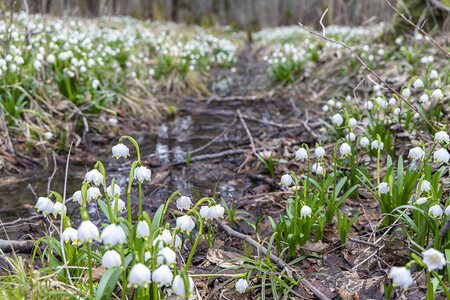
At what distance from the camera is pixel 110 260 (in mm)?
1355

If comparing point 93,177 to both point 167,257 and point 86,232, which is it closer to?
point 86,232

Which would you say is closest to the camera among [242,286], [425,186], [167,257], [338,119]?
[167,257]

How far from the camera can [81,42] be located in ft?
20.6

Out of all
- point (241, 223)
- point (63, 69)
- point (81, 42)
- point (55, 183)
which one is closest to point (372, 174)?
point (241, 223)

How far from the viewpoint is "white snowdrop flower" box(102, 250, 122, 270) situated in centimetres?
135

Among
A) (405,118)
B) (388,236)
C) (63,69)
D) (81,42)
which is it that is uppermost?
(81,42)

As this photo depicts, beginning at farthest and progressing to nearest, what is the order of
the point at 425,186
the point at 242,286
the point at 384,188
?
the point at 384,188 < the point at 425,186 < the point at 242,286

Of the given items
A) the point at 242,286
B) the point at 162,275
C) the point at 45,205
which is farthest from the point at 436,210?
the point at 45,205

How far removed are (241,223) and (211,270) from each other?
704 mm

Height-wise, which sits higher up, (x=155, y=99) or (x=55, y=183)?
(x=155, y=99)

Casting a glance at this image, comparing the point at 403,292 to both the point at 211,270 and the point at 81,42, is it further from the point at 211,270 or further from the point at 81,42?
the point at 81,42

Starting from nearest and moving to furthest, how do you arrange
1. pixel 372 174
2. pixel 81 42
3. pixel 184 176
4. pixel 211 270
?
pixel 211 270 < pixel 372 174 < pixel 184 176 < pixel 81 42

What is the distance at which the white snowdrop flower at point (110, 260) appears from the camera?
4.44 feet

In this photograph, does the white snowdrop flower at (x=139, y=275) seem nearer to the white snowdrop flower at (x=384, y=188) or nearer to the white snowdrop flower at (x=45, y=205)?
the white snowdrop flower at (x=45, y=205)
